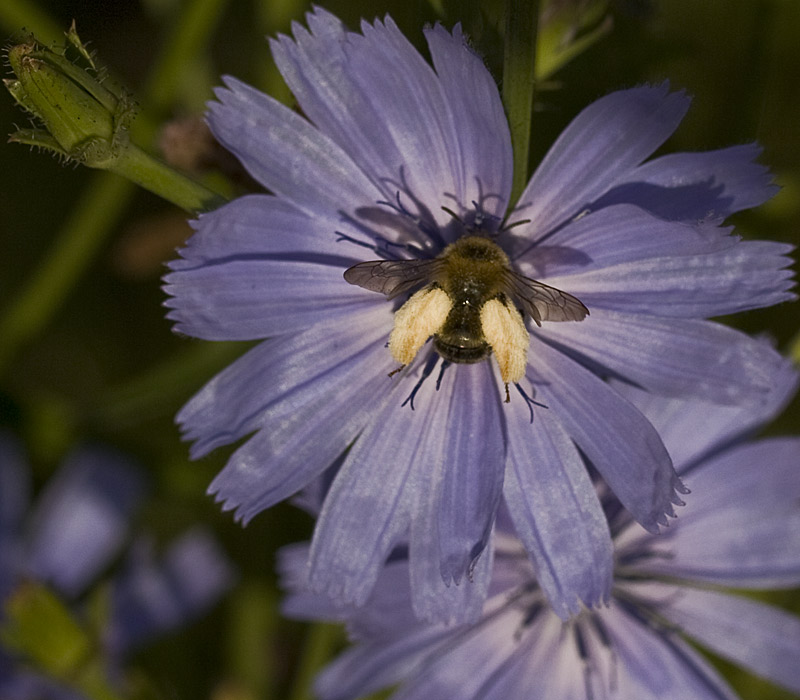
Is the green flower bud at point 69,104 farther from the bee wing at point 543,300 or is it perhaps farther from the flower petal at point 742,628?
the flower petal at point 742,628

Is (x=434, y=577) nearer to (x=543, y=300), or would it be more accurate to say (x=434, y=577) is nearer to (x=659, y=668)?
(x=543, y=300)

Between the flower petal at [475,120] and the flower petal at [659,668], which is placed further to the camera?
the flower petal at [659,668]

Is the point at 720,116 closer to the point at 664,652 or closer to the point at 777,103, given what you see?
the point at 777,103

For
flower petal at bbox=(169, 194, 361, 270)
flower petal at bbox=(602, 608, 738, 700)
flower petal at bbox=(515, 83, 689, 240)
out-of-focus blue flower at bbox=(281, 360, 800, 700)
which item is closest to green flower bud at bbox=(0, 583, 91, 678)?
out-of-focus blue flower at bbox=(281, 360, 800, 700)

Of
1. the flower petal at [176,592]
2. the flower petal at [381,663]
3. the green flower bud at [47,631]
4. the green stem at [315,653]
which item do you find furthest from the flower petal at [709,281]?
the flower petal at [176,592]

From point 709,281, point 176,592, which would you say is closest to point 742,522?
point 709,281

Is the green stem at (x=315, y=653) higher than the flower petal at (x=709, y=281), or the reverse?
the flower petal at (x=709, y=281)

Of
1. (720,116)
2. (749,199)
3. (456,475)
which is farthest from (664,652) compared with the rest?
(720,116)
